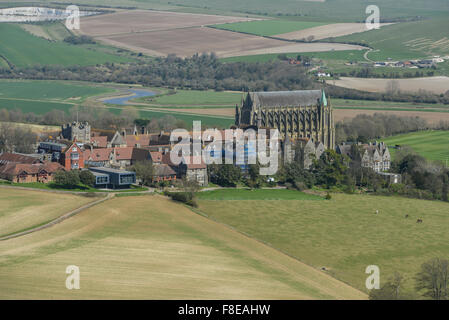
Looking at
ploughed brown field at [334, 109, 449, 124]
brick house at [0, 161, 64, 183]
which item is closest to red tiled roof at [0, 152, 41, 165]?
brick house at [0, 161, 64, 183]

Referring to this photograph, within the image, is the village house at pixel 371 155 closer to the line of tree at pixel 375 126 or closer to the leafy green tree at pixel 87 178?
the line of tree at pixel 375 126

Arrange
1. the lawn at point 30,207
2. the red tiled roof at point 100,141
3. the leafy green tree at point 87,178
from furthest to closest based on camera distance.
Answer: the red tiled roof at point 100,141
the leafy green tree at point 87,178
the lawn at point 30,207

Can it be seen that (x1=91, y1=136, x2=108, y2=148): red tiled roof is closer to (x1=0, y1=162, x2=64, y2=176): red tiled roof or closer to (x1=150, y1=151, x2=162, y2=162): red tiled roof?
(x1=150, y1=151, x2=162, y2=162): red tiled roof

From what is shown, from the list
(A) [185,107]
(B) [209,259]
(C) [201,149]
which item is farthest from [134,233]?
(A) [185,107]

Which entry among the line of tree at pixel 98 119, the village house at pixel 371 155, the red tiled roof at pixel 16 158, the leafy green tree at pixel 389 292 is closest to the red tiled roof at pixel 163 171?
the red tiled roof at pixel 16 158

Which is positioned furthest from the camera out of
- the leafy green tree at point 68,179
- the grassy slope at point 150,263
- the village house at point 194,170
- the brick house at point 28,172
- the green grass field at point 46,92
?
the green grass field at point 46,92

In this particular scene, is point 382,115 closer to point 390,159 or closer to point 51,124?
point 390,159

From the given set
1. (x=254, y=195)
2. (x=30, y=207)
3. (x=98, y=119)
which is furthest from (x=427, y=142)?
(x=30, y=207)

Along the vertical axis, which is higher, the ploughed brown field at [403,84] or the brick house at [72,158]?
the ploughed brown field at [403,84]

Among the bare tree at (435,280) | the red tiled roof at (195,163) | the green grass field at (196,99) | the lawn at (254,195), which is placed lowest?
the bare tree at (435,280)
